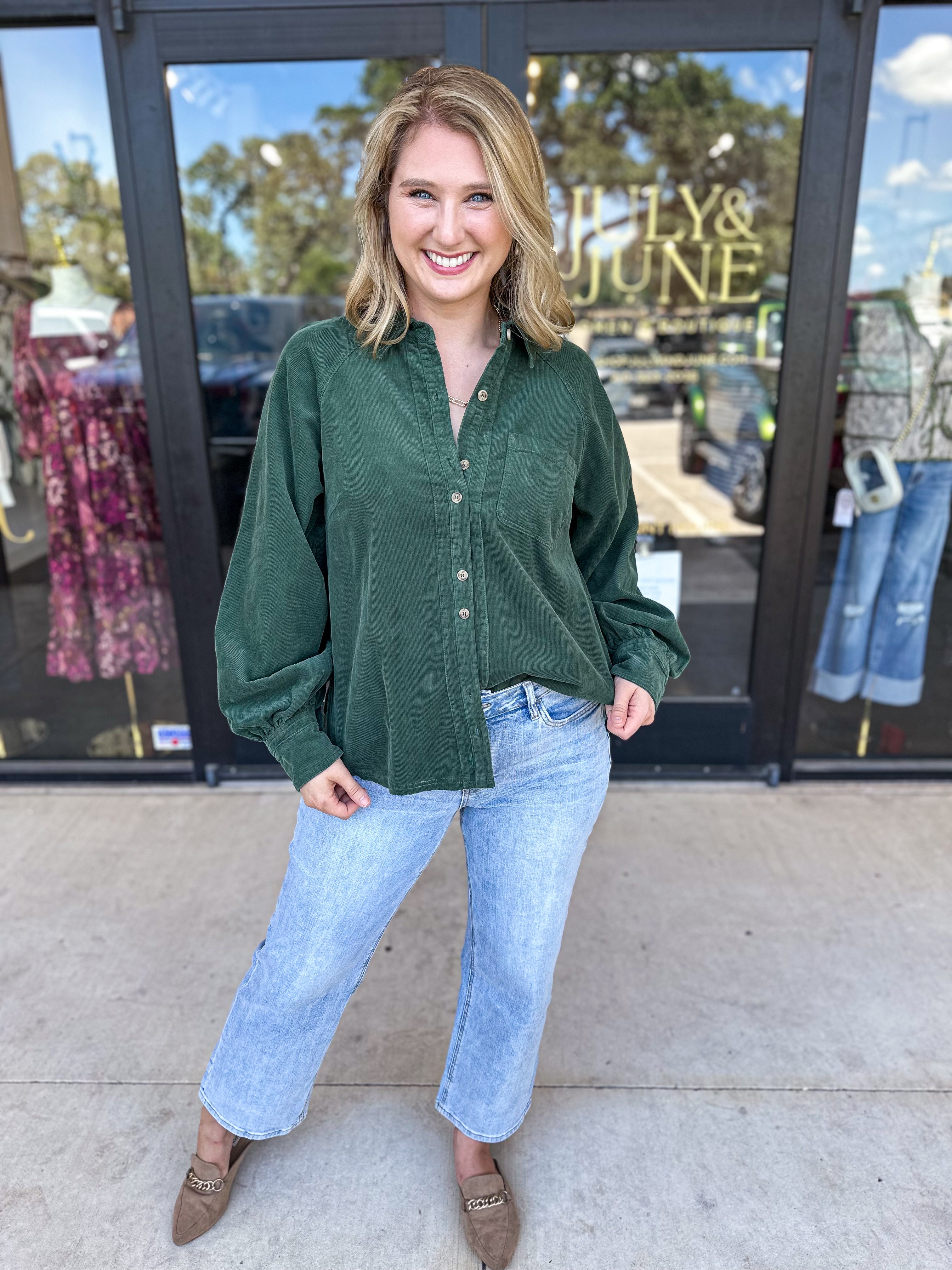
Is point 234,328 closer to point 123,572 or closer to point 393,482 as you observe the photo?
point 123,572

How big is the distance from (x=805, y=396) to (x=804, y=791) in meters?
1.33

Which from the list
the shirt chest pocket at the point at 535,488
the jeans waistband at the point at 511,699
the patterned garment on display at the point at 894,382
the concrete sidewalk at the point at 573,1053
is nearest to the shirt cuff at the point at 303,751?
the jeans waistband at the point at 511,699

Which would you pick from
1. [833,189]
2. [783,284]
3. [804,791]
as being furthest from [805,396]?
[804,791]

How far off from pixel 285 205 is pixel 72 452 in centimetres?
129

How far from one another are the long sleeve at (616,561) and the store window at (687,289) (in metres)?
1.53

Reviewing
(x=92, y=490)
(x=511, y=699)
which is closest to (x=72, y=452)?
(x=92, y=490)

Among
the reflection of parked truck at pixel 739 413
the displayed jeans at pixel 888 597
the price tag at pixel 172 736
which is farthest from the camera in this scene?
the price tag at pixel 172 736

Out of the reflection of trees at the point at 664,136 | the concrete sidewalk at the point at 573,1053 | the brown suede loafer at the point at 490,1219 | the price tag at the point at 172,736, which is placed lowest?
the concrete sidewalk at the point at 573,1053

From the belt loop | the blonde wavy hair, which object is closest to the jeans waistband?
the belt loop

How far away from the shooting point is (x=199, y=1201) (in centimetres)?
168

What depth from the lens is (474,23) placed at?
2.61 metres

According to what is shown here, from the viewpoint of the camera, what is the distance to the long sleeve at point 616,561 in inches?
62.7

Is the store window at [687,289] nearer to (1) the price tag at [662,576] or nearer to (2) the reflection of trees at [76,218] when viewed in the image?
(1) the price tag at [662,576]

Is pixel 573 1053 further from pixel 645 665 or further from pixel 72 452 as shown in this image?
pixel 72 452
